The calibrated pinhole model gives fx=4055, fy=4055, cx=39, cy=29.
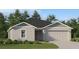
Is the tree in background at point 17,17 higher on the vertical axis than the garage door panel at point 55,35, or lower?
higher

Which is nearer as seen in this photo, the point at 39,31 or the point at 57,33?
the point at 39,31

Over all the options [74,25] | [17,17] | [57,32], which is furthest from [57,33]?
[17,17]

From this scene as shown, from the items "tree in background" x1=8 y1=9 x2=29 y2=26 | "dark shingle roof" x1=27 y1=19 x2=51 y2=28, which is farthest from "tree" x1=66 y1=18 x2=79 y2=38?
"tree in background" x1=8 y1=9 x2=29 y2=26

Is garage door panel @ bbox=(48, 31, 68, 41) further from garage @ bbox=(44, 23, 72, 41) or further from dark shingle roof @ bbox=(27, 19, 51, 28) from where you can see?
dark shingle roof @ bbox=(27, 19, 51, 28)

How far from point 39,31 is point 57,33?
0.31 metres

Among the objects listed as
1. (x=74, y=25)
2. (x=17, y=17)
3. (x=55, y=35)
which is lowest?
(x=55, y=35)

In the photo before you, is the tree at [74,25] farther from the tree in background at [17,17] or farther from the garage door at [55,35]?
the tree in background at [17,17]

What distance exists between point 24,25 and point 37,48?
1.36 feet

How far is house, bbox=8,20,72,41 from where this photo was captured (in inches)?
2496

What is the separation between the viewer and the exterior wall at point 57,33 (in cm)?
6347

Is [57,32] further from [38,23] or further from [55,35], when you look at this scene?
[38,23]

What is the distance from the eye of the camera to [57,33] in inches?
2501

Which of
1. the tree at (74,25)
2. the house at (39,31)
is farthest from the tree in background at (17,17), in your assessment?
the tree at (74,25)
